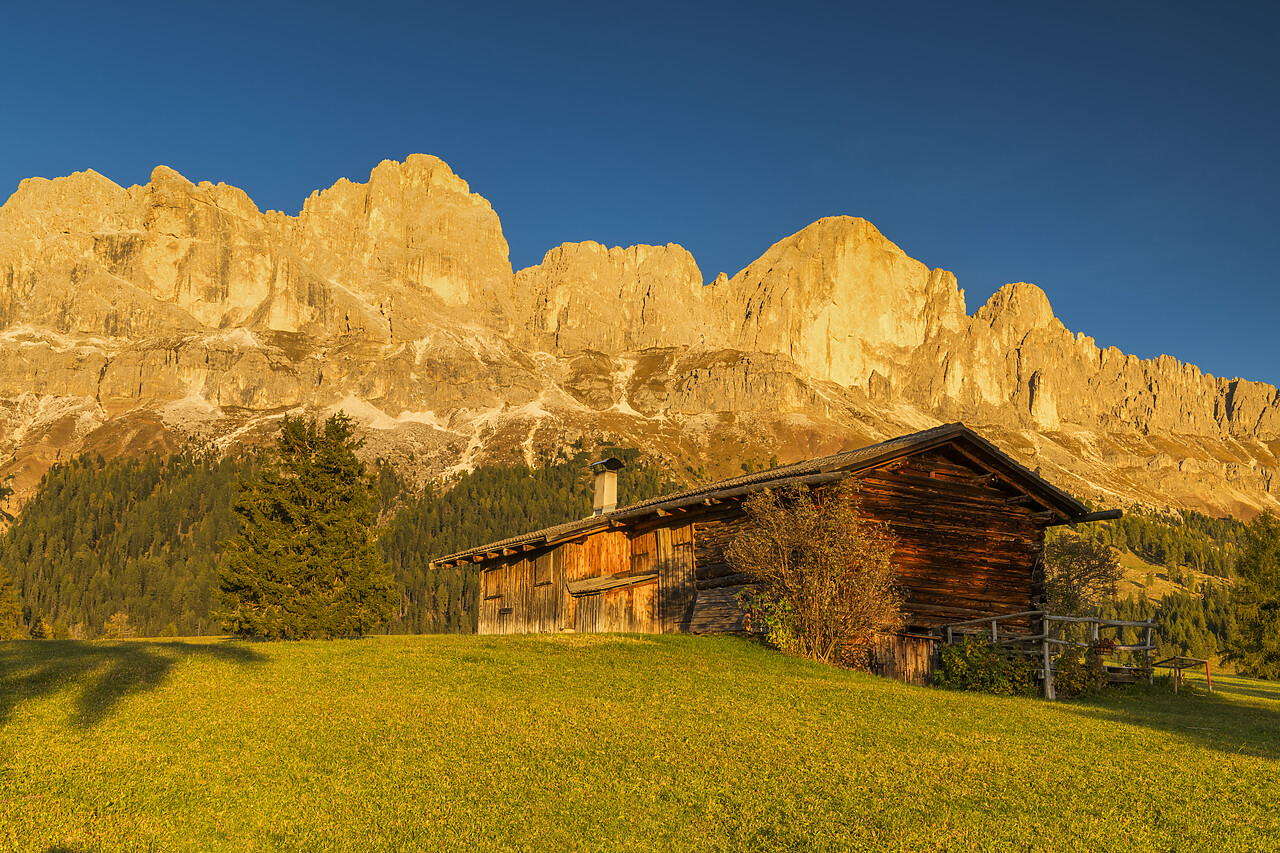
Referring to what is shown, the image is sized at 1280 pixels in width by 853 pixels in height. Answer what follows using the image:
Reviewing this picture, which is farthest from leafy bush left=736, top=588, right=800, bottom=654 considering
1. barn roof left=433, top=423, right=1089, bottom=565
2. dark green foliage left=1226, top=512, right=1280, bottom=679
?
dark green foliage left=1226, top=512, right=1280, bottom=679

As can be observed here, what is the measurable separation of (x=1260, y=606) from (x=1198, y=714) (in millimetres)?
40778

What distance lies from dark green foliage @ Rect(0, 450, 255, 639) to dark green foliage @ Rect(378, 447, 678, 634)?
103 feet

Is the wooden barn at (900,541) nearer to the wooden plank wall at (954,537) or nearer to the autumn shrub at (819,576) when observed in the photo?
the wooden plank wall at (954,537)

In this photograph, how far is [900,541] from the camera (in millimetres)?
26250

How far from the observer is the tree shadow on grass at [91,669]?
46.3 ft

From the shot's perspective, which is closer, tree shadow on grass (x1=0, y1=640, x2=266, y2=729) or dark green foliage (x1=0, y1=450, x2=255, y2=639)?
tree shadow on grass (x1=0, y1=640, x2=266, y2=729)

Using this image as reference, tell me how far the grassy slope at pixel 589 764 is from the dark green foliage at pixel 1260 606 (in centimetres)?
4203

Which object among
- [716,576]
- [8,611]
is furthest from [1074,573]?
[8,611]

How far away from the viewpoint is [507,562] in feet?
127

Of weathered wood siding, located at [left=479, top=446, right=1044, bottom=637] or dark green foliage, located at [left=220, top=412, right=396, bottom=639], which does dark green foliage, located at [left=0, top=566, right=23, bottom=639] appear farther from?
weathered wood siding, located at [left=479, top=446, right=1044, bottom=637]

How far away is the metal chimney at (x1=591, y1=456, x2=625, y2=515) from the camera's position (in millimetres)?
40250

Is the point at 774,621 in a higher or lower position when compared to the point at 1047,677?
higher

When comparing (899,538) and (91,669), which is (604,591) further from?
(91,669)

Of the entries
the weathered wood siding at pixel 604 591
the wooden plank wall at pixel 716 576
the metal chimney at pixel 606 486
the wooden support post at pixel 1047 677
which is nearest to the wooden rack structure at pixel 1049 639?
the wooden support post at pixel 1047 677
